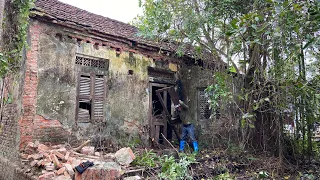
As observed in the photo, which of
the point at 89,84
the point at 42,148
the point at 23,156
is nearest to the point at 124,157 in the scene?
the point at 42,148

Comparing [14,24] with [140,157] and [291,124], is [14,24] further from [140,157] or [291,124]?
[291,124]

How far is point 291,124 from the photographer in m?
7.27

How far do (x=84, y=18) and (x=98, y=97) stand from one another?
2724mm

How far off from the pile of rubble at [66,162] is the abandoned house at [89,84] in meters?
0.48

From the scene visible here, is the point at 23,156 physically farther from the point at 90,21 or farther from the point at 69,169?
the point at 90,21

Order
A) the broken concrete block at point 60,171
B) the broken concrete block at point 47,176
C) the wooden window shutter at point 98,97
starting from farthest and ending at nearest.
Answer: the wooden window shutter at point 98,97, the broken concrete block at point 60,171, the broken concrete block at point 47,176

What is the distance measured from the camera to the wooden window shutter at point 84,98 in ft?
25.0

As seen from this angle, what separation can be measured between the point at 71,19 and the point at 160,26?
2.59 metres

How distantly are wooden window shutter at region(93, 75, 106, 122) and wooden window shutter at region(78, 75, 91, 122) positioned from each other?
18 centimetres

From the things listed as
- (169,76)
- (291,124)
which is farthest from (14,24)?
(291,124)

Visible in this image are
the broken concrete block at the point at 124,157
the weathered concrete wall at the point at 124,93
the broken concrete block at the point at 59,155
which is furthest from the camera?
the weathered concrete wall at the point at 124,93

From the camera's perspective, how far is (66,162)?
18.5 ft

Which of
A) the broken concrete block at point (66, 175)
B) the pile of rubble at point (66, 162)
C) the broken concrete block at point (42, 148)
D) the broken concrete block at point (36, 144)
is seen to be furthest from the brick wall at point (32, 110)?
the broken concrete block at point (66, 175)

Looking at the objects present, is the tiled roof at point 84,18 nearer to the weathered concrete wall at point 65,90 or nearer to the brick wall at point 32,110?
the weathered concrete wall at point 65,90
